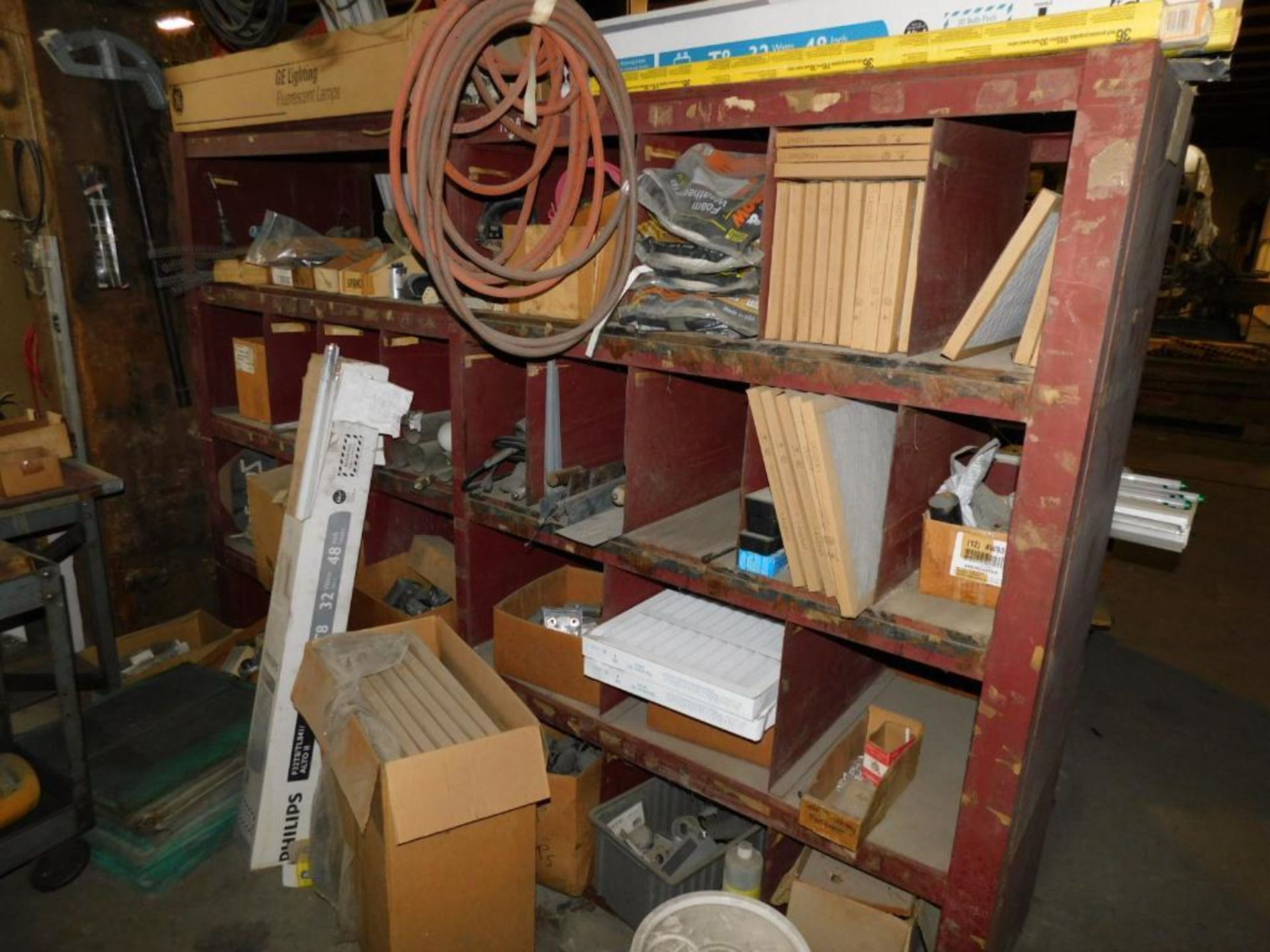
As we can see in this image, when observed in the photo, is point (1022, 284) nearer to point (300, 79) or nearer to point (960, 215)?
point (960, 215)

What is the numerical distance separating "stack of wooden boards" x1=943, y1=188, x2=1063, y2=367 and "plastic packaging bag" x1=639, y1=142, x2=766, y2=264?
0.43m

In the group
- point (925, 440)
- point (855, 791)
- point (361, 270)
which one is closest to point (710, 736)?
point (855, 791)

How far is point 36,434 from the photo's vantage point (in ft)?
8.69

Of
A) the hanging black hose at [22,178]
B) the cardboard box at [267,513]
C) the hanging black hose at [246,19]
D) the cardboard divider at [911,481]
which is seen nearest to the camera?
the cardboard divider at [911,481]

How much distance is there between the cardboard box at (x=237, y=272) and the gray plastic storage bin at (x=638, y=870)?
1982 millimetres

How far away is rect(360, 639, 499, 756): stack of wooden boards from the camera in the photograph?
1.74m

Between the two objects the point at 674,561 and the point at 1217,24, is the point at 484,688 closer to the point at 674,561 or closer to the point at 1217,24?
the point at 674,561

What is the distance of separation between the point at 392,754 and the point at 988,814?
115 cm

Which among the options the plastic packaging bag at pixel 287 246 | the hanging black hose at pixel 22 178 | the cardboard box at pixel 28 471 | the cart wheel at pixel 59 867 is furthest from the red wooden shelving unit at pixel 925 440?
the cart wheel at pixel 59 867

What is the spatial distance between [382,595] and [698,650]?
1.33m

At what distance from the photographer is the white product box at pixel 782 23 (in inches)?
48.6

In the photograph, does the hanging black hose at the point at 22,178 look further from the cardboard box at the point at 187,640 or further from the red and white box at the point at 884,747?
the red and white box at the point at 884,747

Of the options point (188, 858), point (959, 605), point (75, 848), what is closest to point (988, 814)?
point (959, 605)

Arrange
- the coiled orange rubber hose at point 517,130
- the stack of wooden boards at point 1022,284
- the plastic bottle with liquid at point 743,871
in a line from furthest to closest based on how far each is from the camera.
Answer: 1. the plastic bottle with liquid at point 743,871
2. the coiled orange rubber hose at point 517,130
3. the stack of wooden boards at point 1022,284
